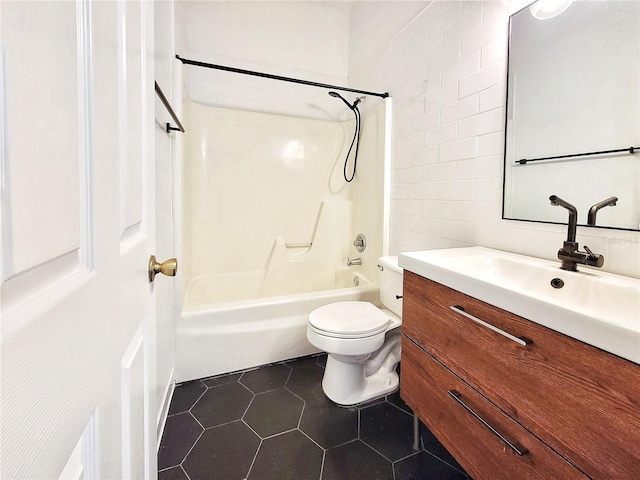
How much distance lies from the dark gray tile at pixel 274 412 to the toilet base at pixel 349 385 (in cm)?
18

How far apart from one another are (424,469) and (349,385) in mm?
477

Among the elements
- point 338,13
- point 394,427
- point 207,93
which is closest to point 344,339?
point 394,427

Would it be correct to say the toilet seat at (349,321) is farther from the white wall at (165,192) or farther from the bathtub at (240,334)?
the white wall at (165,192)

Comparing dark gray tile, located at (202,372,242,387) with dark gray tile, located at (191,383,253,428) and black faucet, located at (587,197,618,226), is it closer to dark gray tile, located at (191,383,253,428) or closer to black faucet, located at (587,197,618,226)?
dark gray tile, located at (191,383,253,428)

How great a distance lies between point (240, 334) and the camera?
5.82ft

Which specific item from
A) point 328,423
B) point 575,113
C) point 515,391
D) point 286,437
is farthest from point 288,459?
point 575,113

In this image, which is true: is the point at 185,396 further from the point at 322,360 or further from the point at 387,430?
the point at 387,430

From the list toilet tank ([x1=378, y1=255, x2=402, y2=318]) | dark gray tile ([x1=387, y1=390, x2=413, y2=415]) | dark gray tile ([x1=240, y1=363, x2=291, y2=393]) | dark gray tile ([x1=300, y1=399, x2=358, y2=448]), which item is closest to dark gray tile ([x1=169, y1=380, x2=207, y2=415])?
dark gray tile ([x1=240, y1=363, x2=291, y2=393])

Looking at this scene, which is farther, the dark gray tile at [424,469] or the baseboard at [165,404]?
the baseboard at [165,404]

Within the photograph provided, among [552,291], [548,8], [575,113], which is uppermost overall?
[548,8]

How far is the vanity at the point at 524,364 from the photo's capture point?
58 cm

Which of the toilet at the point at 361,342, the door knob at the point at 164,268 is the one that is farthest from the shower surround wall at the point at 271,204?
the door knob at the point at 164,268

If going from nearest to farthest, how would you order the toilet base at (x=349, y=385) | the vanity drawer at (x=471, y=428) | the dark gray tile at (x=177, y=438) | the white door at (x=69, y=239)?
the white door at (x=69, y=239) < the vanity drawer at (x=471, y=428) < the dark gray tile at (x=177, y=438) < the toilet base at (x=349, y=385)

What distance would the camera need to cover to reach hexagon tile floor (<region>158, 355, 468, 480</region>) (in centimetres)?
116
